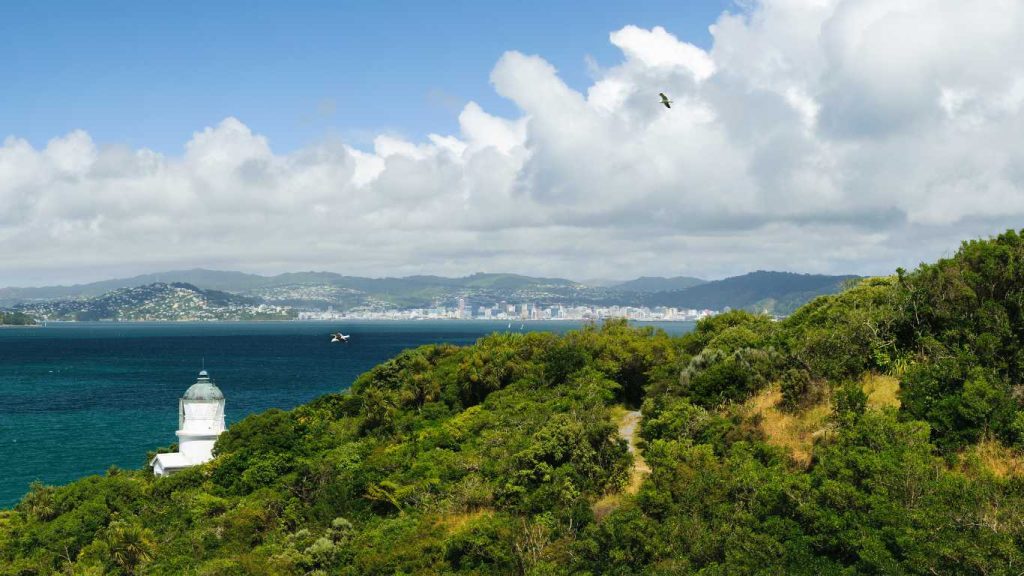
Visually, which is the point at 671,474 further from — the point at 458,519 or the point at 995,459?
the point at 458,519

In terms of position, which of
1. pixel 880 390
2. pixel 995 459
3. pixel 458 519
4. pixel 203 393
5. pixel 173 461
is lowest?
pixel 173 461

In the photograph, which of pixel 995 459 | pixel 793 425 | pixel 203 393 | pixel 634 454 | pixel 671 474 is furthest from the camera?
pixel 203 393

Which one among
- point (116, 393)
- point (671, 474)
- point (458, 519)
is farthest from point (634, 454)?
point (116, 393)

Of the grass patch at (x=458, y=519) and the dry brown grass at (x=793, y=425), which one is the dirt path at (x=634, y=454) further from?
the grass patch at (x=458, y=519)

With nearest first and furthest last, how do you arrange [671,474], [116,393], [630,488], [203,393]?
[671,474]
[630,488]
[203,393]
[116,393]

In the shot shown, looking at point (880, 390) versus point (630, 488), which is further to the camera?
point (630, 488)

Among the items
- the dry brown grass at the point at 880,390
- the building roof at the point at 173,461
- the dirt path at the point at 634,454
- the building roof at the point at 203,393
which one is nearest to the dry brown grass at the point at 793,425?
the dry brown grass at the point at 880,390

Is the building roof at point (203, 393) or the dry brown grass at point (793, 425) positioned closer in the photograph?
the dry brown grass at point (793, 425)
